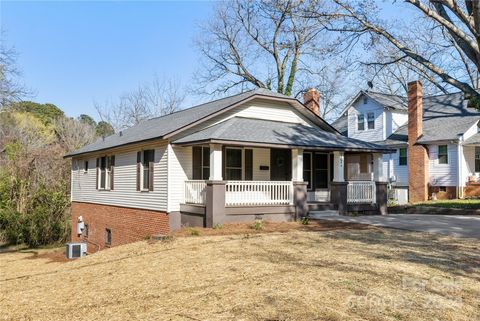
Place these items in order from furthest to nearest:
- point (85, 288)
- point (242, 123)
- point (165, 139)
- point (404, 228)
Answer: point (242, 123) < point (165, 139) < point (404, 228) < point (85, 288)

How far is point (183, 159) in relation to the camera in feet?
51.8

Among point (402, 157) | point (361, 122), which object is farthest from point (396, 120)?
point (402, 157)

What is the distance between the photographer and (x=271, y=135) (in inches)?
617

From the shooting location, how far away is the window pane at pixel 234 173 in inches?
656

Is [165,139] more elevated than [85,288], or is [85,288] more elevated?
[165,139]

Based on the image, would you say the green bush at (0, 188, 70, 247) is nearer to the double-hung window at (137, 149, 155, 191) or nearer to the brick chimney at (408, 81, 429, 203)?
the double-hung window at (137, 149, 155, 191)

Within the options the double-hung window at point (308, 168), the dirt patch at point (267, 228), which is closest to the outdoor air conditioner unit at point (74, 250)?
the dirt patch at point (267, 228)

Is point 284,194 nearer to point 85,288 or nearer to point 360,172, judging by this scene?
point 360,172

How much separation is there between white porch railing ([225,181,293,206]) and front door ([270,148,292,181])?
197 cm

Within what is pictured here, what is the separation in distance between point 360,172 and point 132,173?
10.8 metres

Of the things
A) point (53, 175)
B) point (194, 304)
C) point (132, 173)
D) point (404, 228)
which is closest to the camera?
point (194, 304)

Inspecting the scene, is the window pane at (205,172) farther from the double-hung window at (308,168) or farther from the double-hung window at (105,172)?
the double-hung window at (105,172)

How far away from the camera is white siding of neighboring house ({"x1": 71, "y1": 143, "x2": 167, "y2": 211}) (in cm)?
1595

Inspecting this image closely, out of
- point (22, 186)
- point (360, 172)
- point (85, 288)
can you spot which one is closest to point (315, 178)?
point (360, 172)
